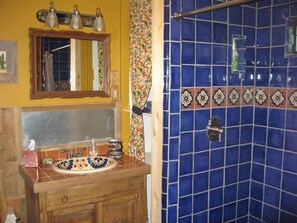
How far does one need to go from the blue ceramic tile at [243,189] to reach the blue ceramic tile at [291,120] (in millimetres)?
550

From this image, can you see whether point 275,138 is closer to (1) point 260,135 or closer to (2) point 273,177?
(1) point 260,135

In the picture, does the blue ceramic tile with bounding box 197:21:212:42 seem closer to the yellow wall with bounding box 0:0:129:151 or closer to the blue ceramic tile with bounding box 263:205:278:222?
the yellow wall with bounding box 0:0:129:151

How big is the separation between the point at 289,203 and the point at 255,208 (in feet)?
0.99

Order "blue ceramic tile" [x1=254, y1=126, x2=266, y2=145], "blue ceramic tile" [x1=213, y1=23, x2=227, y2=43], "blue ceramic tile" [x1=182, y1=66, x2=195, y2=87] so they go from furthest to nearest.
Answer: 1. "blue ceramic tile" [x1=254, y1=126, x2=266, y2=145]
2. "blue ceramic tile" [x1=213, y1=23, x2=227, y2=43]
3. "blue ceramic tile" [x1=182, y1=66, x2=195, y2=87]

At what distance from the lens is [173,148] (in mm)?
1991

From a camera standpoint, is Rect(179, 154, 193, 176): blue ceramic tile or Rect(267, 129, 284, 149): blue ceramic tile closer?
Rect(179, 154, 193, 176): blue ceramic tile

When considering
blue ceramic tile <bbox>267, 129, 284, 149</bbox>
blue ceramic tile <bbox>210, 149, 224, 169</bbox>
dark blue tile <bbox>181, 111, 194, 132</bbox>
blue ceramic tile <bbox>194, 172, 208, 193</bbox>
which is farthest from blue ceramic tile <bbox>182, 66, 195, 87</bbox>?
blue ceramic tile <bbox>267, 129, 284, 149</bbox>

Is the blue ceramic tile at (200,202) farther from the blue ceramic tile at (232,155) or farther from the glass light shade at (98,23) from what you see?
the glass light shade at (98,23)

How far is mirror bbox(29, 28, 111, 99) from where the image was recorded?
2.29 m

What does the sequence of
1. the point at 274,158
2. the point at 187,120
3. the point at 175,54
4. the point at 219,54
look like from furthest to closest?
the point at 274,158 → the point at 219,54 → the point at 187,120 → the point at 175,54

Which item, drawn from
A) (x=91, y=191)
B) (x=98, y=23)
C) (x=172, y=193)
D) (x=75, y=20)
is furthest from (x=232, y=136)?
(x=75, y=20)

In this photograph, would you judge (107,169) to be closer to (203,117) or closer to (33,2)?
(203,117)

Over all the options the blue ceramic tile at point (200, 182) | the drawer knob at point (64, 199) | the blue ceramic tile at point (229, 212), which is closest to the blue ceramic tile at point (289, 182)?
the blue ceramic tile at point (229, 212)

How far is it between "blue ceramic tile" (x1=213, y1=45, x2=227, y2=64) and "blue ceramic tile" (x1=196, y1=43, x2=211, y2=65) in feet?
0.18
